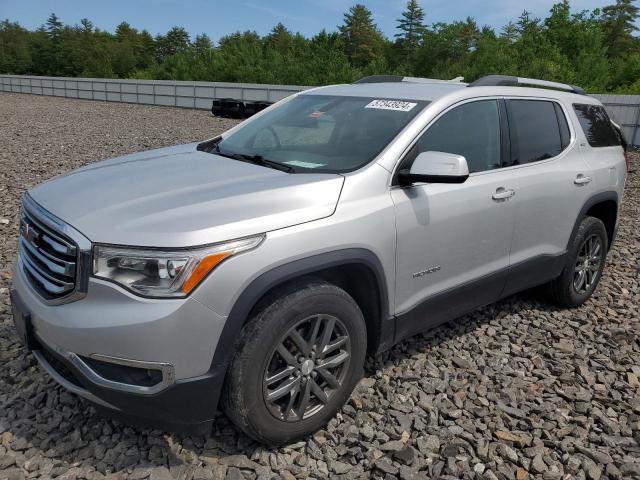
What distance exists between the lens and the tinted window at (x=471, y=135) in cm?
309

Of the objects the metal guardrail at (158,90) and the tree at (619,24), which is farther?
the tree at (619,24)

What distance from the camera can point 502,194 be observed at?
3336 mm

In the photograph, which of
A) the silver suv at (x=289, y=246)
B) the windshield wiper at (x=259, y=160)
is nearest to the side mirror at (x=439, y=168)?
the silver suv at (x=289, y=246)

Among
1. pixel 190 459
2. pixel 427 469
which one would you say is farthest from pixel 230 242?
pixel 427 469

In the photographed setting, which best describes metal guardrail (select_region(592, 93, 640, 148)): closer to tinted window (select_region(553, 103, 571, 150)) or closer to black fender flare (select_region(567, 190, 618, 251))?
black fender flare (select_region(567, 190, 618, 251))

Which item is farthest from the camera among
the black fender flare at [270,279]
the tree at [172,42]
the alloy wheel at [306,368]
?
the tree at [172,42]

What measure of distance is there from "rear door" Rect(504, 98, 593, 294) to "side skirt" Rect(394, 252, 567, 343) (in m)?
0.01

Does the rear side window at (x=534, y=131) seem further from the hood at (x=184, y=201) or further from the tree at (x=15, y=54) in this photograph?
the tree at (x=15, y=54)

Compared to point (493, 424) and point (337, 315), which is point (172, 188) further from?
point (493, 424)

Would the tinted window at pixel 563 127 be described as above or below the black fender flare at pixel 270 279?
above

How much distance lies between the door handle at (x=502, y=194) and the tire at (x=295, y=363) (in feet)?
4.07

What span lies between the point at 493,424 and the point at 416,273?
35.9 inches

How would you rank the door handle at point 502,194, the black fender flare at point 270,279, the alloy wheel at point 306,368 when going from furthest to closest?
1. the door handle at point 502,194
2. the alloy wheel at point 306,368
3. the black fender flare at point 270,279

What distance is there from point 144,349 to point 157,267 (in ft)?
1.05
